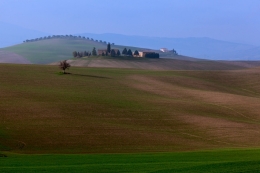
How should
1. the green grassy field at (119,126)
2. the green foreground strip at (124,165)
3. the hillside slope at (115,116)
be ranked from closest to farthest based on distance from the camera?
the green foreground strip at (124,165) < the green grassy field at (119,126) < the hillside slope at (115,116)

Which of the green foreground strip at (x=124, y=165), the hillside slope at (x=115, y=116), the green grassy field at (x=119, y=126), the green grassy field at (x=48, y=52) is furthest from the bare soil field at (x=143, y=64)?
the green foreground strip at (x=124, y=165)

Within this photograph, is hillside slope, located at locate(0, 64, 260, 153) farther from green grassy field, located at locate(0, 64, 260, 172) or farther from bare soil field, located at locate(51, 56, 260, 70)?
bare soil field, located at locate(51, 56, 260, 70)

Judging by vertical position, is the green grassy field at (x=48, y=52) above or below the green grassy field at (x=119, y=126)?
above

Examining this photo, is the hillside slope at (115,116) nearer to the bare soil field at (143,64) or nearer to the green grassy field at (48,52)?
the bare soil field at (143,64)

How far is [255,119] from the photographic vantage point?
37.0 metres

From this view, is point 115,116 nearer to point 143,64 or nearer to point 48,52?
point 143,64

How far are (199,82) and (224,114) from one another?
78.0 ft

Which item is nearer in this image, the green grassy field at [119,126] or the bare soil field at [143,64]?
the green grassy field at [119,126]

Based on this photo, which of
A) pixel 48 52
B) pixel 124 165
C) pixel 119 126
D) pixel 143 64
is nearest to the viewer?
pixel 124 165

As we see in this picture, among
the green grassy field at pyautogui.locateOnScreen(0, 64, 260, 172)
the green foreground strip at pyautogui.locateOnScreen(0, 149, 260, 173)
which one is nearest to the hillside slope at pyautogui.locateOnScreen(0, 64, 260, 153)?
the green grassy field at pyautogui.locateOnScreen(0, 64, 260, 172)

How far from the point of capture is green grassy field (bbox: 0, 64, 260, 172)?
664 inches

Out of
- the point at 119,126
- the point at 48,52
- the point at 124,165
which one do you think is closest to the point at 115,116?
the point at 119,126

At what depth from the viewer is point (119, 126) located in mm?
30984

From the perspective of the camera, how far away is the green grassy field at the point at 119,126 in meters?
16.9
